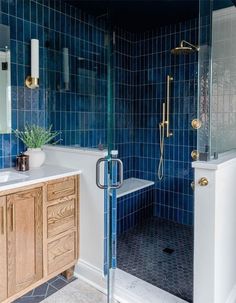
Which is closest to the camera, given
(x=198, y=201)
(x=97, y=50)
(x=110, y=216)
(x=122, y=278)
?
(x=198, y=201)

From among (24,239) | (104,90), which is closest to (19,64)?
(104,90)

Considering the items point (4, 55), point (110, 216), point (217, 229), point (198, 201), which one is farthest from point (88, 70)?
point (217, 229)

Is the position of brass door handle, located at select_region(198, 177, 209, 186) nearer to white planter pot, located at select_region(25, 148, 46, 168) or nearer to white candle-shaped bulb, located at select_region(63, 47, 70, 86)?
white planter pot, located at select_region(25, 148, 46, 168)

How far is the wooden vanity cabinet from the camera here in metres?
1.83

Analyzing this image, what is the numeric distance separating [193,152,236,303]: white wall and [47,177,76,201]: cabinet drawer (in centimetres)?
105

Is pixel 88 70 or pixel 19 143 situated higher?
pixel 88 70

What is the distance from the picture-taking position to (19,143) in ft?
8.23

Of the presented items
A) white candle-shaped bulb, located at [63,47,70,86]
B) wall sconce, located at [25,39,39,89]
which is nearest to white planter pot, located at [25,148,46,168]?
wall sconce, located at [25,39,39,89]

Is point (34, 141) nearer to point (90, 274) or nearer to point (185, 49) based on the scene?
point (90, 274)

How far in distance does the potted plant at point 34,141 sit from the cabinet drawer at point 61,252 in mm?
688

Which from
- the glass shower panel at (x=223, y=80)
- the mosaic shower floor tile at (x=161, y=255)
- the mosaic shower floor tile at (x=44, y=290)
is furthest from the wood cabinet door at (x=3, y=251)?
the glass shower panel at (x=223, y=80)

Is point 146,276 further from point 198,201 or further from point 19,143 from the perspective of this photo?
point 19,143

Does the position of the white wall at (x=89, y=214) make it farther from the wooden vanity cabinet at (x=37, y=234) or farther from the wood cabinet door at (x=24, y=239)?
the wood cabinet door at (x=24, y=239)

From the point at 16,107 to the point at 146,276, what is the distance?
1.83 m
